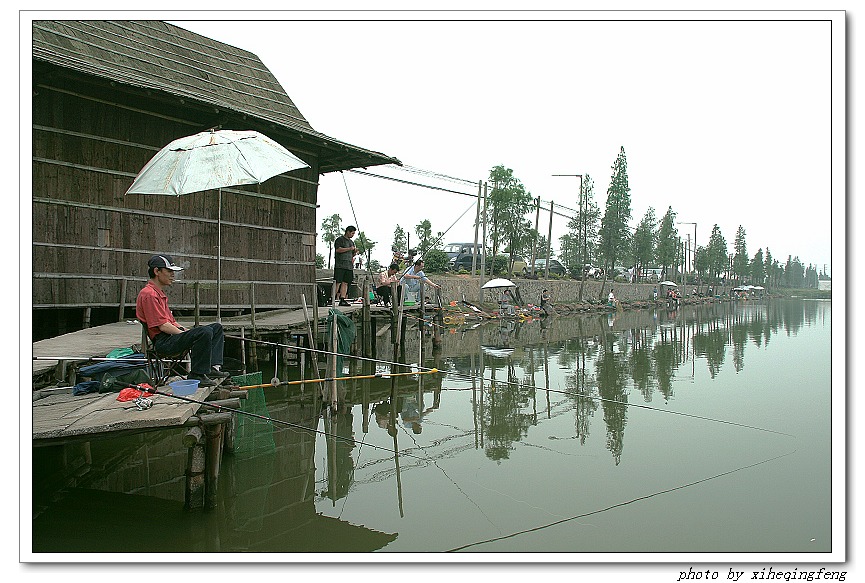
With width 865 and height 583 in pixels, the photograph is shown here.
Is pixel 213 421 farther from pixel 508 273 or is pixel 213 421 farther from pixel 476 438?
pixel 508 273

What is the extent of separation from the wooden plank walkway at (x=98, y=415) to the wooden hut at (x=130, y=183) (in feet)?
15.4

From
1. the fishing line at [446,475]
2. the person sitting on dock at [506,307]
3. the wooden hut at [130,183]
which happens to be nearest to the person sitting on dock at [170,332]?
the fishing line at [446,475]

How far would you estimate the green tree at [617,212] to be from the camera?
47500 millimetres

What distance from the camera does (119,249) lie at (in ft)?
33.9

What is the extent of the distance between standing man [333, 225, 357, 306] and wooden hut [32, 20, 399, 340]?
58 centimetres

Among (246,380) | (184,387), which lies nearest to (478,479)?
(246,380)

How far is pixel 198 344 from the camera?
596 centimetres

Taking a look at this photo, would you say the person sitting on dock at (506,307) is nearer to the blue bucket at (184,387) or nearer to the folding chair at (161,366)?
the folding chair at (161,366)

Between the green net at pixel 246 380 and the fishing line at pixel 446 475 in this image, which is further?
the green net at pixel 246 380

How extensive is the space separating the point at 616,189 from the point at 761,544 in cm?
4459

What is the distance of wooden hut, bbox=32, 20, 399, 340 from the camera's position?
31.0 ft

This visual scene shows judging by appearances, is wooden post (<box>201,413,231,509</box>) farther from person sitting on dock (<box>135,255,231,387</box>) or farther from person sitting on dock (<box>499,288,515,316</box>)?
person sitting on dock (<box>499,288,515,316</box>)

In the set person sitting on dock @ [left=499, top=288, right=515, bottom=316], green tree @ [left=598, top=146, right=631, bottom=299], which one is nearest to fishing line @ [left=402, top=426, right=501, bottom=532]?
person sitting on dock @ [left=499, top=288, right=515, bottom=316]
